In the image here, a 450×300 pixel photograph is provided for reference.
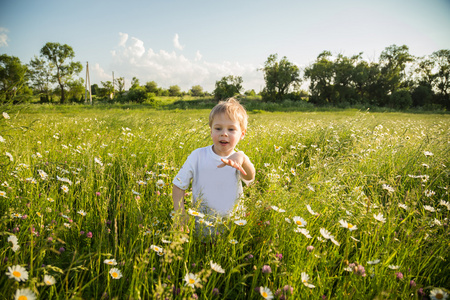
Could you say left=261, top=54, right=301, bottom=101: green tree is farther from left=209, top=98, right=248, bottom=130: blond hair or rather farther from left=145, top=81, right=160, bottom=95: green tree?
left=209, top=98, right=248, bottom=130: blond hair

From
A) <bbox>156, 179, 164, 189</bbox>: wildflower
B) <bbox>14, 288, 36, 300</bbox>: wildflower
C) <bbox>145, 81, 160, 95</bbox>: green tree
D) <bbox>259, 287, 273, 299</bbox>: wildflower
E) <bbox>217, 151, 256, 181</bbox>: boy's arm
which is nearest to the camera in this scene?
<bbox>14, 288, 36, 300</bbox>: wildflower

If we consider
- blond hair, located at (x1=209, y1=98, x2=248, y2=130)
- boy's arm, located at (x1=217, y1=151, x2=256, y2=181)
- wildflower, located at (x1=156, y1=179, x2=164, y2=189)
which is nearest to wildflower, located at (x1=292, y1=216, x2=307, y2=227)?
boy's arm, located at (x1=217, y1=151, x2=256, y2=181)

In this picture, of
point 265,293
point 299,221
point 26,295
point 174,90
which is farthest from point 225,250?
point 174,90

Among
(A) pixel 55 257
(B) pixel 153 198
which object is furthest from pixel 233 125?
(A) pixel 55 257

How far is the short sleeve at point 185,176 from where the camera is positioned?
194cm

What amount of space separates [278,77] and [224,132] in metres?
49.7

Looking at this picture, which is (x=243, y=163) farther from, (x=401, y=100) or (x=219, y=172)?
(x=401, y=100)

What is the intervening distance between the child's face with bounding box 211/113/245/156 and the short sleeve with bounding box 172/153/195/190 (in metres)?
0.26

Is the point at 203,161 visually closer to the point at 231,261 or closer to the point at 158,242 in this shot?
the point at 158,242

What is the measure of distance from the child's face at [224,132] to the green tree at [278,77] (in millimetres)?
47646

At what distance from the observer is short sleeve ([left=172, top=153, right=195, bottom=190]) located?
1938 mm

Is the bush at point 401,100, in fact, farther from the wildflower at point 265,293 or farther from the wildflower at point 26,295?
the wildflower at point 26,295

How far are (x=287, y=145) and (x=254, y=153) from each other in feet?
4.34

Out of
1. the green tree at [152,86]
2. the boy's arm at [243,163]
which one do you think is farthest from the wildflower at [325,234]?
the green tree at [152,86]
